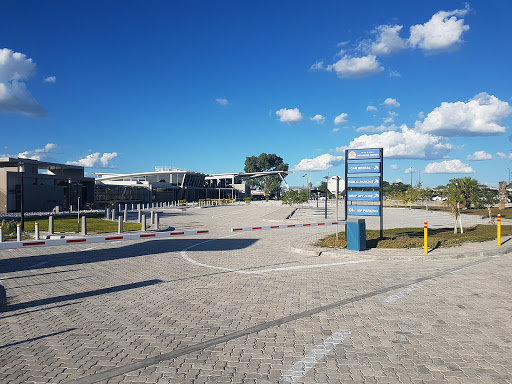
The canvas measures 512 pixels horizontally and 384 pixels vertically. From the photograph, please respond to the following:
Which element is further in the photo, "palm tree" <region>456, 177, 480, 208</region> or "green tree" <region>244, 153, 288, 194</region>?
"green tree" <region>244, 153, 288, 194</region>

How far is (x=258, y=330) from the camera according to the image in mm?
5844

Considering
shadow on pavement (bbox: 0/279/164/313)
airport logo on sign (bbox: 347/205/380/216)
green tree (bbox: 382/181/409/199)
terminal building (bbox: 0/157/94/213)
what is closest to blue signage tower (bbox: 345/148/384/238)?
airport logo on sign (bbox: 347/205/380/216)

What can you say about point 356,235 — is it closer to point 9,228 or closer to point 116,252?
point 116,252

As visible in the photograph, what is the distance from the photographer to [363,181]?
16578 mm

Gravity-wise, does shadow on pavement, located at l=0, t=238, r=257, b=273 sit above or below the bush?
below

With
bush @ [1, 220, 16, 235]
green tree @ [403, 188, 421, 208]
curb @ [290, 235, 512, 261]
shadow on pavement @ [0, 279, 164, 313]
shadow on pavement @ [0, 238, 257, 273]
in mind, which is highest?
green tree @ [403, 188, 421, 208]

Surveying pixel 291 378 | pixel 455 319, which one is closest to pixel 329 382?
pixel 291 378

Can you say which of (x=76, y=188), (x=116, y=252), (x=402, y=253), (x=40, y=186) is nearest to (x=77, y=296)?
(x=116, y=252)

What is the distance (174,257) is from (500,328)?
32.0 ft

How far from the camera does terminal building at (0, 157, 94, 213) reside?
126ft

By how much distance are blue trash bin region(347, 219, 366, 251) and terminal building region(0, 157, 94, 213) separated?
30.6 meters

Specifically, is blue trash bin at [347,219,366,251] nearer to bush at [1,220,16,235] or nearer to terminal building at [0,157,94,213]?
bush at [1,220,16,235]

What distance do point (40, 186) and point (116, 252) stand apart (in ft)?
112

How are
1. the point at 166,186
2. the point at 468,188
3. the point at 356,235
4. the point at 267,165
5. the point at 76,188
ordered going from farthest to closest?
the point at 267,165, the point at 166,186, the point at 76,188, the point at 468,188, the point at 356,235
